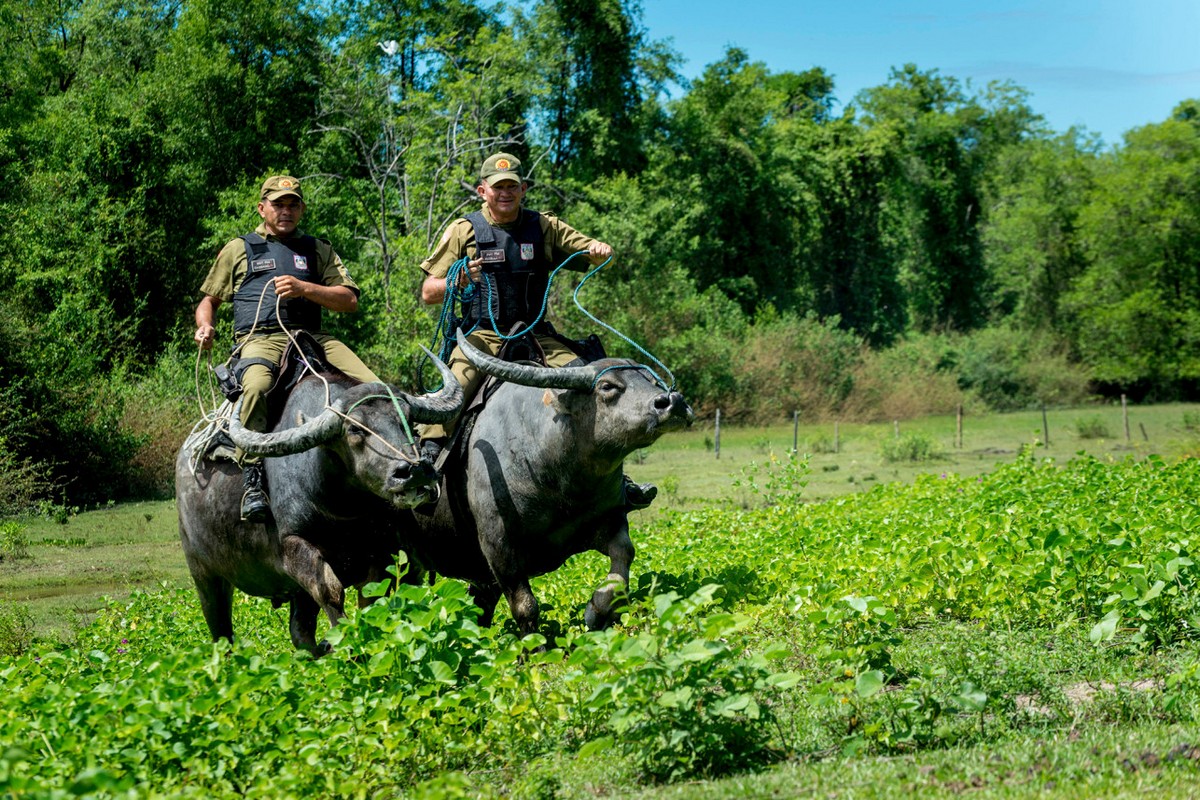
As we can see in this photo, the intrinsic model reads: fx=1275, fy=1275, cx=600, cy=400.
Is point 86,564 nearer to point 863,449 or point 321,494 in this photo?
point 321,494

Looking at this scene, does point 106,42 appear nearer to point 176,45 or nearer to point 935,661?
point 176,45

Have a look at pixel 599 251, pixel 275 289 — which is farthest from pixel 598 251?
pixel 275 289

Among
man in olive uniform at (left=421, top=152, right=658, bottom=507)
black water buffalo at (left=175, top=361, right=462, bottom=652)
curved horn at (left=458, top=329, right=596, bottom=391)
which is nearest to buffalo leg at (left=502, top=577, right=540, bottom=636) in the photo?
black water buffalo at (left=175, top=361, right=462, bottom=652)

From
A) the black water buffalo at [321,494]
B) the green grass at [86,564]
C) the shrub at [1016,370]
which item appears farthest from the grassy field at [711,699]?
the shrub at [1016,370]

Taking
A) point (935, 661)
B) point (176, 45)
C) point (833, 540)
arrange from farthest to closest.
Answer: point (176, 45) → point (833, 540) → point (935, 661)

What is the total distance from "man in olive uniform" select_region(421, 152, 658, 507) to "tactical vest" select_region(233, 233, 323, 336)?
2.68 ft

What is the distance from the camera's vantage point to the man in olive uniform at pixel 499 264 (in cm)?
827

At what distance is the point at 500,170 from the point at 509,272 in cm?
66

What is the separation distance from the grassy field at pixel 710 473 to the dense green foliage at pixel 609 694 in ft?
18.3

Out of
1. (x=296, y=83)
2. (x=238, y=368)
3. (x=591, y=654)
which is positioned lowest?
(x=591, y=654)

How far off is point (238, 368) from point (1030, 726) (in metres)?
5.07

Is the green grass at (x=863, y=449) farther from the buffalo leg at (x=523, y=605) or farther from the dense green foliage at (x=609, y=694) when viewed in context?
the dense green foliage at (x=609, y=694)

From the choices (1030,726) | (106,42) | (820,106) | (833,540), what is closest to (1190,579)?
(1030,726)

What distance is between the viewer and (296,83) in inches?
1454
